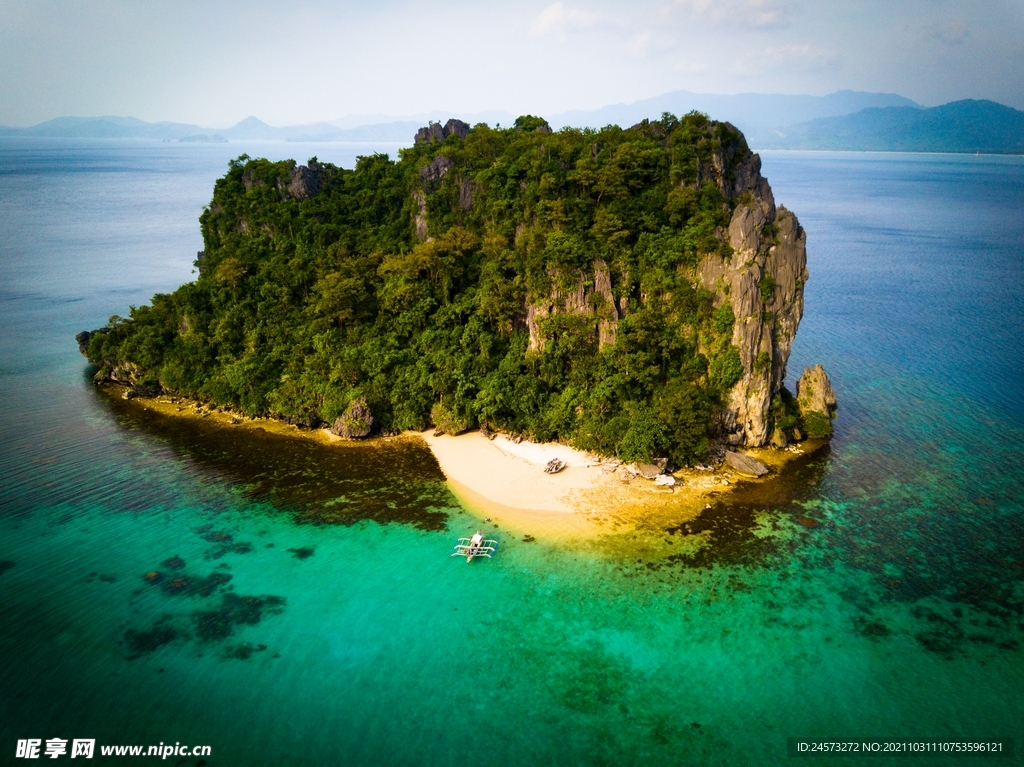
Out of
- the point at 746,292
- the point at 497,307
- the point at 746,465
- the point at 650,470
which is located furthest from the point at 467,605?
the point at 746,292

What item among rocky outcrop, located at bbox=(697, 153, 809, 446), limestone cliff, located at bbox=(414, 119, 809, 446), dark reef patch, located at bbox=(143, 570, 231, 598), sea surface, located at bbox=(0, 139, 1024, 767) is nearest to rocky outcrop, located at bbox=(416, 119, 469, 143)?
limestone cliff, located at bbox=(414, 119, 809, 446)

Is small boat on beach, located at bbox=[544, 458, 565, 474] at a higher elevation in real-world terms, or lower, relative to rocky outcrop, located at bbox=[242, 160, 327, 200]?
lower

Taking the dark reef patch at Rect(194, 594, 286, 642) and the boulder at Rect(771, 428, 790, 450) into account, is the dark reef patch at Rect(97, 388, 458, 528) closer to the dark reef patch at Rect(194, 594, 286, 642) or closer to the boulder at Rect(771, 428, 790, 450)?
the dark reef patch at Rect(194, 594, 286, 642)

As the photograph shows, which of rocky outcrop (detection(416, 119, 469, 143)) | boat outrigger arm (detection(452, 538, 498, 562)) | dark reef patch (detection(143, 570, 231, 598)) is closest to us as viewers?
dark reef patch (detection(143, 570, 231, 598))

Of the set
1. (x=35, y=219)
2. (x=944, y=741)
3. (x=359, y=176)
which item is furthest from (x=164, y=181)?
(x=944, y=741)

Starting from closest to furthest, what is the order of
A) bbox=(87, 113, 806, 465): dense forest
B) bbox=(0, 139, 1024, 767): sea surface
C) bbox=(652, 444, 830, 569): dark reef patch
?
bbox=(0, 139, 1024, 767): sea surface, bbox=(652, 444, 830, 569): dark reef patch, bbox=(87, 113, 806, 465): dense forest

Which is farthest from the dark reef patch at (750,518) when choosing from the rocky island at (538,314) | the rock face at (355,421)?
the rock face at (355,421)

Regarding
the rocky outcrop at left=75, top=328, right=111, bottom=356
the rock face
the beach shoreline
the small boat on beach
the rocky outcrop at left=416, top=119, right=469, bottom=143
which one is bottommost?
the beach shoreline

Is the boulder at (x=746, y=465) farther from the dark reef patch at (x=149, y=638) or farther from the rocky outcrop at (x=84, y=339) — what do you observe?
the rocky outcrop at (x=84, y=339)
